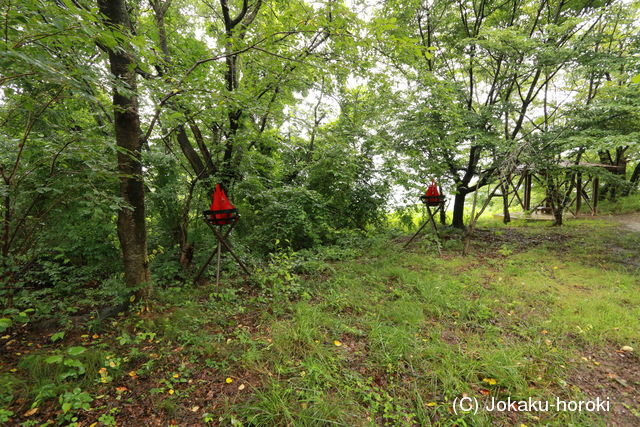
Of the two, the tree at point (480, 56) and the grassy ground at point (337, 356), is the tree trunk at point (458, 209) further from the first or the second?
the grassy ground at point (337, 356)

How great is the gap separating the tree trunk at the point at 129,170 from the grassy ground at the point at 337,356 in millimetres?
588

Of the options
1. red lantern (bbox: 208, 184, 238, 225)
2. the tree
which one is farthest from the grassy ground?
the tree

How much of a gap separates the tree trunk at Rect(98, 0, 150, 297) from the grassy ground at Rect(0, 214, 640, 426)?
59cm

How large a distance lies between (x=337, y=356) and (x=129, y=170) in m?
3.09

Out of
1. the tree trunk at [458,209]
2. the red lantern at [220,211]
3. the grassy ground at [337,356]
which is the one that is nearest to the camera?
the grassy ground at [337,356]

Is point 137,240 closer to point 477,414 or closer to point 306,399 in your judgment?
point 306,399

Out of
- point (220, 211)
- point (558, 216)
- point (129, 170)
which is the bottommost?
point (558, 216)

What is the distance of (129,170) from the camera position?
2.88 m

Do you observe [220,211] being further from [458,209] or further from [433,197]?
[458,209]

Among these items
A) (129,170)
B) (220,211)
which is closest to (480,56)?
(220,211)

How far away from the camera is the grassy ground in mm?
1927

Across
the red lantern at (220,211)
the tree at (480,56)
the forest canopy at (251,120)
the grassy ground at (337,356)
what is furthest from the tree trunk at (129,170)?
the tree at (480,56)

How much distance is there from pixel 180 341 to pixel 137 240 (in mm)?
1328

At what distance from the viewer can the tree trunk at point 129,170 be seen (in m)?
2.67
